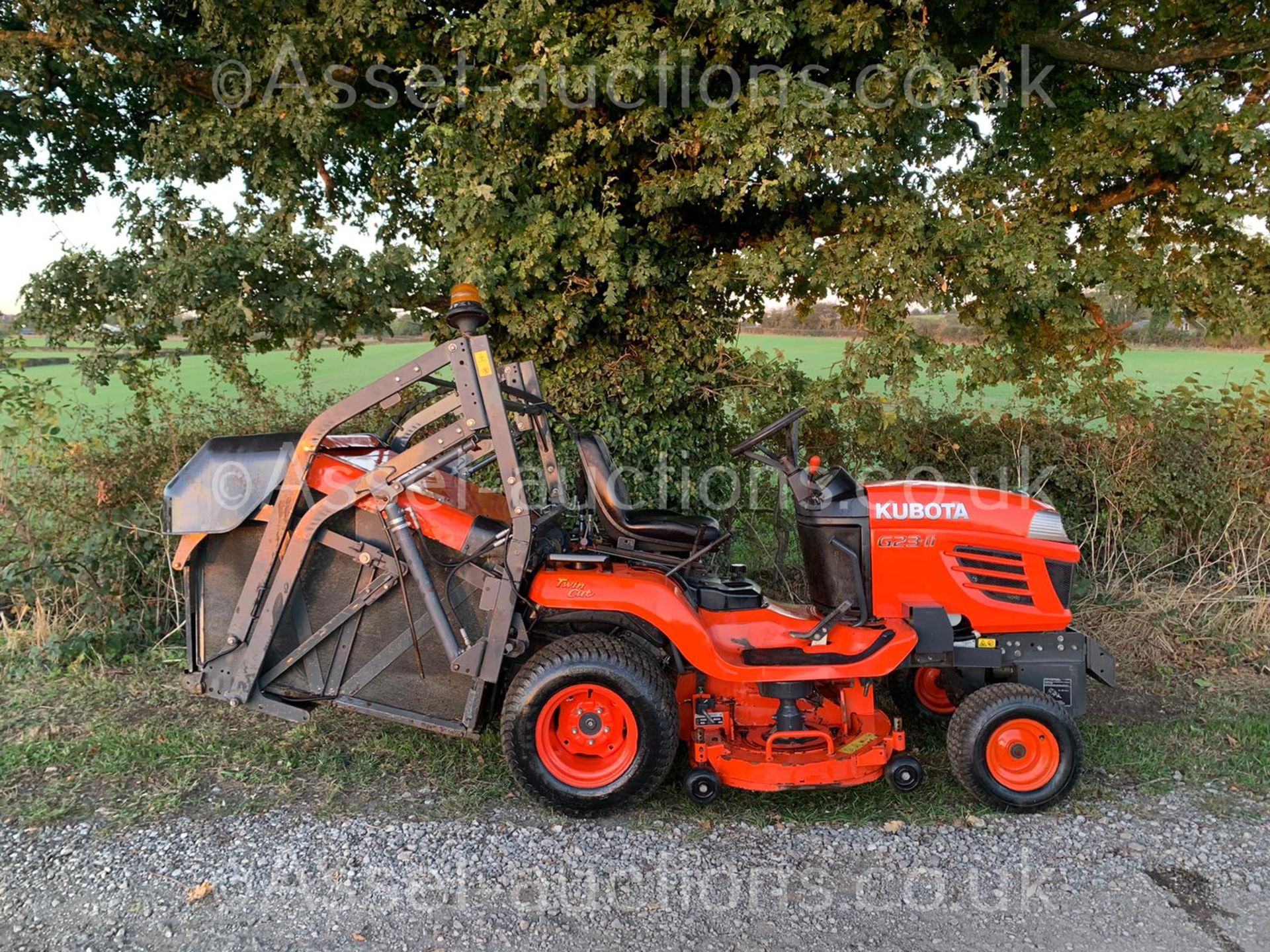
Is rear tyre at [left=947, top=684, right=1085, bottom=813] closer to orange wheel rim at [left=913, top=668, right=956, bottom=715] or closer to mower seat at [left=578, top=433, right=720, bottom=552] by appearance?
orange wheel rim at [left=913, top=668, right=956, bottom=715]

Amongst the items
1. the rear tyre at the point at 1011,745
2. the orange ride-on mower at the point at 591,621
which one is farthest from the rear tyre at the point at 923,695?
the rear tyre at the point at 1011,745

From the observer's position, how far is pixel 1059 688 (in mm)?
4172

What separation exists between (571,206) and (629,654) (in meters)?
3.29

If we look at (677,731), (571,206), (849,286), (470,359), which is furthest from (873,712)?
(571,206)

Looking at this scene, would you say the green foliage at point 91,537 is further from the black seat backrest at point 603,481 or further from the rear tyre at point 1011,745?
the rear tyre at point 1011,745

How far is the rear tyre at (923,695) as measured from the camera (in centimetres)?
483

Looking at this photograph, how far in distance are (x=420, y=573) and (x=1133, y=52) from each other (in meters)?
6.27

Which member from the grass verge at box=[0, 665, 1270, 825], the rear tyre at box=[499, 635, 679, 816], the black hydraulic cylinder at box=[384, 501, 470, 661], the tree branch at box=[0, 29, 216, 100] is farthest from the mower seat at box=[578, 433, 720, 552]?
the tree branch at box=[0, 29, 216, 100]

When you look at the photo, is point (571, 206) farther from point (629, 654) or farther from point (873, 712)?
point (873, 712)

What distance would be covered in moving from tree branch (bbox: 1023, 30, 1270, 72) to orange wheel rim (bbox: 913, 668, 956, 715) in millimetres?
Answer: 4624

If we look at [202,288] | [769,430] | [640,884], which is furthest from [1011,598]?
[202,288]

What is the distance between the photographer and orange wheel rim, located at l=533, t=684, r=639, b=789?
12.7ft

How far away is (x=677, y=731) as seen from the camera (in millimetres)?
3865

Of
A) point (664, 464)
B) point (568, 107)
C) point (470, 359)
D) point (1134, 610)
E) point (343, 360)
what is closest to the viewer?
point (470, 359)
